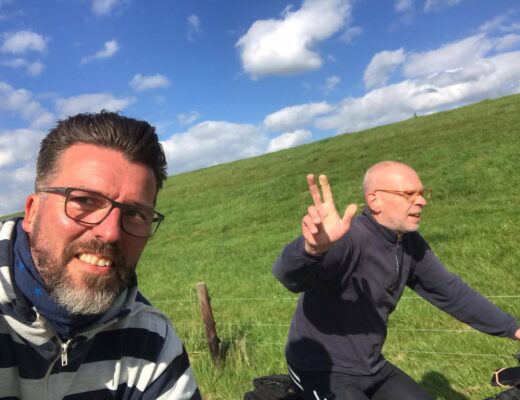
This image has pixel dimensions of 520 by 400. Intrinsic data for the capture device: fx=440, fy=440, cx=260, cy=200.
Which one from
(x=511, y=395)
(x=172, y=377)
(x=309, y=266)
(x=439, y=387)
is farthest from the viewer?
(x=439, y=387)

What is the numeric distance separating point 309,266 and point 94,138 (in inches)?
55.6

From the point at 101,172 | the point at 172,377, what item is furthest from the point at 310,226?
the point at 101,172

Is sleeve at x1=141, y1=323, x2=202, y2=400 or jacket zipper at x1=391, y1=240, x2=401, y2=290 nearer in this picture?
sleeve at x1=141, y1=323, x2=202, y2=400

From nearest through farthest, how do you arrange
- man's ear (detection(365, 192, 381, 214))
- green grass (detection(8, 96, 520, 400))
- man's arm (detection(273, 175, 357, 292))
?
man's arm (detection(273, 175, 357, 292)), man's ear (detection(365, 192, 381, 214)), green grass (detection(8, 96, 520, 400))

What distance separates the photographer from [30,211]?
197cm

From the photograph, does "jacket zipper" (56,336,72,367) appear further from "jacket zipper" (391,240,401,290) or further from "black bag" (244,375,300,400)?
"jacket zipper" (391,240,401,290)

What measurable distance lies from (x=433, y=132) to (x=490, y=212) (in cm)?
1715

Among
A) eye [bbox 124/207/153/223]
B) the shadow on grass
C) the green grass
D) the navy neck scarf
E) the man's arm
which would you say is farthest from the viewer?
the green grass

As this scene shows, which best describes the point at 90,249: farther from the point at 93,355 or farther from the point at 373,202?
the point at 373,202

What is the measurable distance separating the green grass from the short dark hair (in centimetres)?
358

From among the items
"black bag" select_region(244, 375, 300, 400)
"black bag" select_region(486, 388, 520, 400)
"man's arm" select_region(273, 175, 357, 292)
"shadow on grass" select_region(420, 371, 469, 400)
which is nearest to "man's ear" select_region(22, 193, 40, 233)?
"man's arm" select_region(273, 175, 357, 292)

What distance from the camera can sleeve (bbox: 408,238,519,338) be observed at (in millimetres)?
3453

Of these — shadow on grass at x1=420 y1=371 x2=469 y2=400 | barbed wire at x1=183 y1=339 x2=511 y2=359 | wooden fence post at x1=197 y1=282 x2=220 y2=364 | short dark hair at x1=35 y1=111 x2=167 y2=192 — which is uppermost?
short dark hair at x1=35 y1=111 x2=167 y2=192

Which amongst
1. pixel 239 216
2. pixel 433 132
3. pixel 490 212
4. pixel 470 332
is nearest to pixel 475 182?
pixel 490 212
